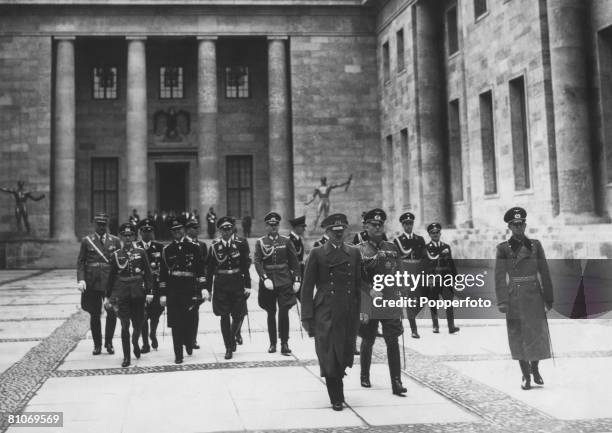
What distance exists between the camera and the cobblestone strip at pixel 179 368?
866cm

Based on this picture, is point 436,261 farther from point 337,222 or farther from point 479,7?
point 479,7

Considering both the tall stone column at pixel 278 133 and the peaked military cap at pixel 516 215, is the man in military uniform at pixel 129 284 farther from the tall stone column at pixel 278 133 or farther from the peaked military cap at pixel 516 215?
the tall stone column at pixel 278 133

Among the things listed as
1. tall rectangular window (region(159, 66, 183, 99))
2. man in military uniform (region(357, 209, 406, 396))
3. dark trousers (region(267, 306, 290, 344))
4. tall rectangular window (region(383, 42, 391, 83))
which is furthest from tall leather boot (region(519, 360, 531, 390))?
tall rectangular window (region(159, 66, 183, 99))

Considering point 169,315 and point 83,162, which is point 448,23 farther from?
point 169,315

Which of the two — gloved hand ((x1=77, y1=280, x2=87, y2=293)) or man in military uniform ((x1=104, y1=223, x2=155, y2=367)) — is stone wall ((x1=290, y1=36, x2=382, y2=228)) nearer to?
gloved hand ((x1=77, y1=280, x2=87, y2=293))

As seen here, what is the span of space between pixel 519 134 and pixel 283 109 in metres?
14.1

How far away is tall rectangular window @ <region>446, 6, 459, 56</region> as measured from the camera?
91.1ft

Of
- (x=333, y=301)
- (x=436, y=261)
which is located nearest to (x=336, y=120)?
(x=436, y=261)

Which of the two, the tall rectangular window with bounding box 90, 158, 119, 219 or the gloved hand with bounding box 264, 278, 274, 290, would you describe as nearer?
the gloved hand with bounding box 264, 278, 274, 290

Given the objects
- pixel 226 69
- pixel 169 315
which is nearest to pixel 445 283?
pixel 169 315

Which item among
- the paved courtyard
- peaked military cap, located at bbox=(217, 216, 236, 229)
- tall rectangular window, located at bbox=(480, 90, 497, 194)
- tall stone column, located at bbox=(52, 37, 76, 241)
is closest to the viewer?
the paved courtyard

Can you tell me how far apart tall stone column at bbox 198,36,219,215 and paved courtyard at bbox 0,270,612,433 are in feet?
70.2

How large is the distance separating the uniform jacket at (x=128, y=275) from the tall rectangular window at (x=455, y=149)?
1965cm

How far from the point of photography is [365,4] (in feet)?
110
